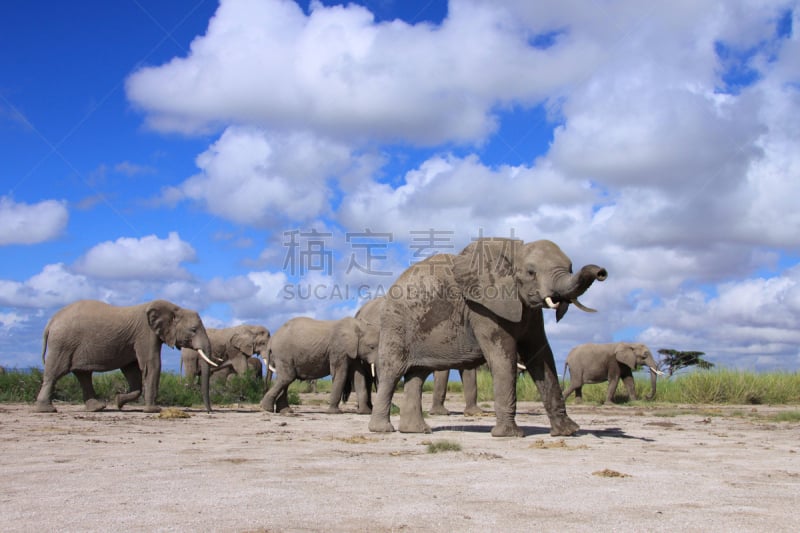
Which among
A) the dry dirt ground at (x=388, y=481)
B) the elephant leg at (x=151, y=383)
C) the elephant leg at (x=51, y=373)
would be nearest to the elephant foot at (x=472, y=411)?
the dry dirt ground at (x=388, y=481)

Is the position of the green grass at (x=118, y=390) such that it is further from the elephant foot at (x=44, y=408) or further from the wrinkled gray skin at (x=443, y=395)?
the wrinkled gray skin at (x=443, y=395)

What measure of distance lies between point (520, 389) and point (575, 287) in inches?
648

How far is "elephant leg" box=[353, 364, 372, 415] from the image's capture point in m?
18.9

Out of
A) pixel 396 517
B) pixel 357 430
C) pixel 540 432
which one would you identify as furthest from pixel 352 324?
pixel 396 517

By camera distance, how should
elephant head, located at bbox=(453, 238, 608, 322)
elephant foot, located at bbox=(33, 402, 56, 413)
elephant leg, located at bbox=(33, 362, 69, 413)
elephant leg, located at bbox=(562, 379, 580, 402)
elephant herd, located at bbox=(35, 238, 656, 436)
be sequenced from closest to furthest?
1. elephant head, located at bbox=(453, 238, 608, 322)
2. elephant herd, located at bbox=(35, 238, 656, 436)
3. elephant foot, located at bbox=(33, 402, 56, 413)
4. elephant leg, located at bbox=(33, 362, 69, 413)
5. elephant leg, located at bbox=(562, 379, 580, 402)

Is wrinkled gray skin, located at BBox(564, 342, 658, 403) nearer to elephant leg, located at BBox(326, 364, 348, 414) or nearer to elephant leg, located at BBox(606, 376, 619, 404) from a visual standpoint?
elephant leg, located at BBox(606, 376, 619, 404)

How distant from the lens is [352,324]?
1944 cm

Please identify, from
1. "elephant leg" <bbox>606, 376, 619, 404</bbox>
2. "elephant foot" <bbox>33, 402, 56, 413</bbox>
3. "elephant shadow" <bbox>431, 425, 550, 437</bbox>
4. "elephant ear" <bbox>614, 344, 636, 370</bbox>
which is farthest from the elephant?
"elephant ear" <bbox>614, 344, 636, 370</bbox>

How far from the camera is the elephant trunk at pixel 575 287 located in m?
10.2

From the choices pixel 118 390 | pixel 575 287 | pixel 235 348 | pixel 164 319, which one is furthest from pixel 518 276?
pixel 235 348

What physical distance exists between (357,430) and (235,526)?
807 centimetres

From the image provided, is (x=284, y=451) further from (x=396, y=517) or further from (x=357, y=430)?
(x=396, y=517)

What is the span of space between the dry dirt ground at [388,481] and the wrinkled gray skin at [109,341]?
5044 mm

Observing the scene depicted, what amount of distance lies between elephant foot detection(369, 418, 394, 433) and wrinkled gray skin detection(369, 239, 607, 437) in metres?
0.02
